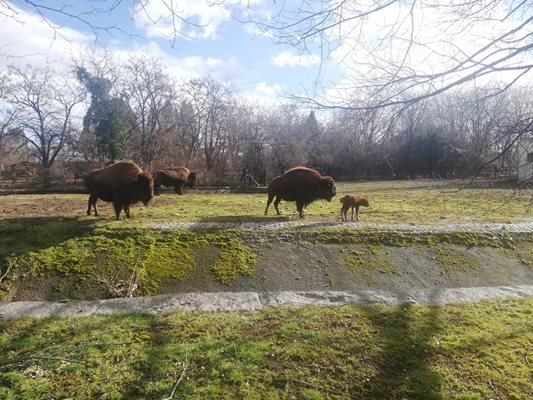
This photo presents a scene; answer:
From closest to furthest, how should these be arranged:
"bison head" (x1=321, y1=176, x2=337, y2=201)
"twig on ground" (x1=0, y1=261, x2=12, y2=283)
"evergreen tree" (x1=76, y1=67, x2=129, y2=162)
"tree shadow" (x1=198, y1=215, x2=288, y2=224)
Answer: "twig on ground" (x1=0, y1=261, x2=12, y2=283) < "tree shadow" (x1=198, y1=215, x2=288, y2=224) < "bison head" (x1=321, y1=176, x2=337, y2=201) < "evergreen tree" (x1=76, y1=67, x2=129, y2=162)

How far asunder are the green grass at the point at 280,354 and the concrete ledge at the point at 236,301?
0.34 metres

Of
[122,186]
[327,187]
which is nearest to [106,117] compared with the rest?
[122,186]

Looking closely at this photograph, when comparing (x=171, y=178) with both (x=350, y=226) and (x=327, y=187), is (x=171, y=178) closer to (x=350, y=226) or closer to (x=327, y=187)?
(x=327, y=187)

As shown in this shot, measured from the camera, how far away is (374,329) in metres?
5.19

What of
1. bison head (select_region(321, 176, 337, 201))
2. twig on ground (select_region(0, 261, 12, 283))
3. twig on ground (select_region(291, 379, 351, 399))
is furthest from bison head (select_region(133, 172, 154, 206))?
twig on ground (select_region(291, 379, 351, 399))

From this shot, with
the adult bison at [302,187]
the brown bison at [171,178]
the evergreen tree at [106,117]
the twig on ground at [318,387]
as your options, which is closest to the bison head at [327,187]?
the adult bison at [302,187]

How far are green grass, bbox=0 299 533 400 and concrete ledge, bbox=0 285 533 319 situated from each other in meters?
0.34

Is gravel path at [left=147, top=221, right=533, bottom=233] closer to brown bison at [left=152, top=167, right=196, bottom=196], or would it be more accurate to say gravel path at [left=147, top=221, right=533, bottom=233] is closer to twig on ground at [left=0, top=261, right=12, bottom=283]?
twig on ground at [left=0, top=261, right=12, bottom=283]

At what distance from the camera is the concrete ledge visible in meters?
6.05

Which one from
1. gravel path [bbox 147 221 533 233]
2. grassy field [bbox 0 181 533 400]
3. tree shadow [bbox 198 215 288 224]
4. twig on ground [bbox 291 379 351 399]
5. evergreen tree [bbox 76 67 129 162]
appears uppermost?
evergreen tree [bbox 76 67 129 162]

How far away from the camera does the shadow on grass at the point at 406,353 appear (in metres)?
3.87

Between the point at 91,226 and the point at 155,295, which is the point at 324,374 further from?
the point at 91,226

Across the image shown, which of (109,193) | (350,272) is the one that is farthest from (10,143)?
(350,272)

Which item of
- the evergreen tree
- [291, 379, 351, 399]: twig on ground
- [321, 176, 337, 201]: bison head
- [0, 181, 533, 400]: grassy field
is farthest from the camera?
the evergreen tree
